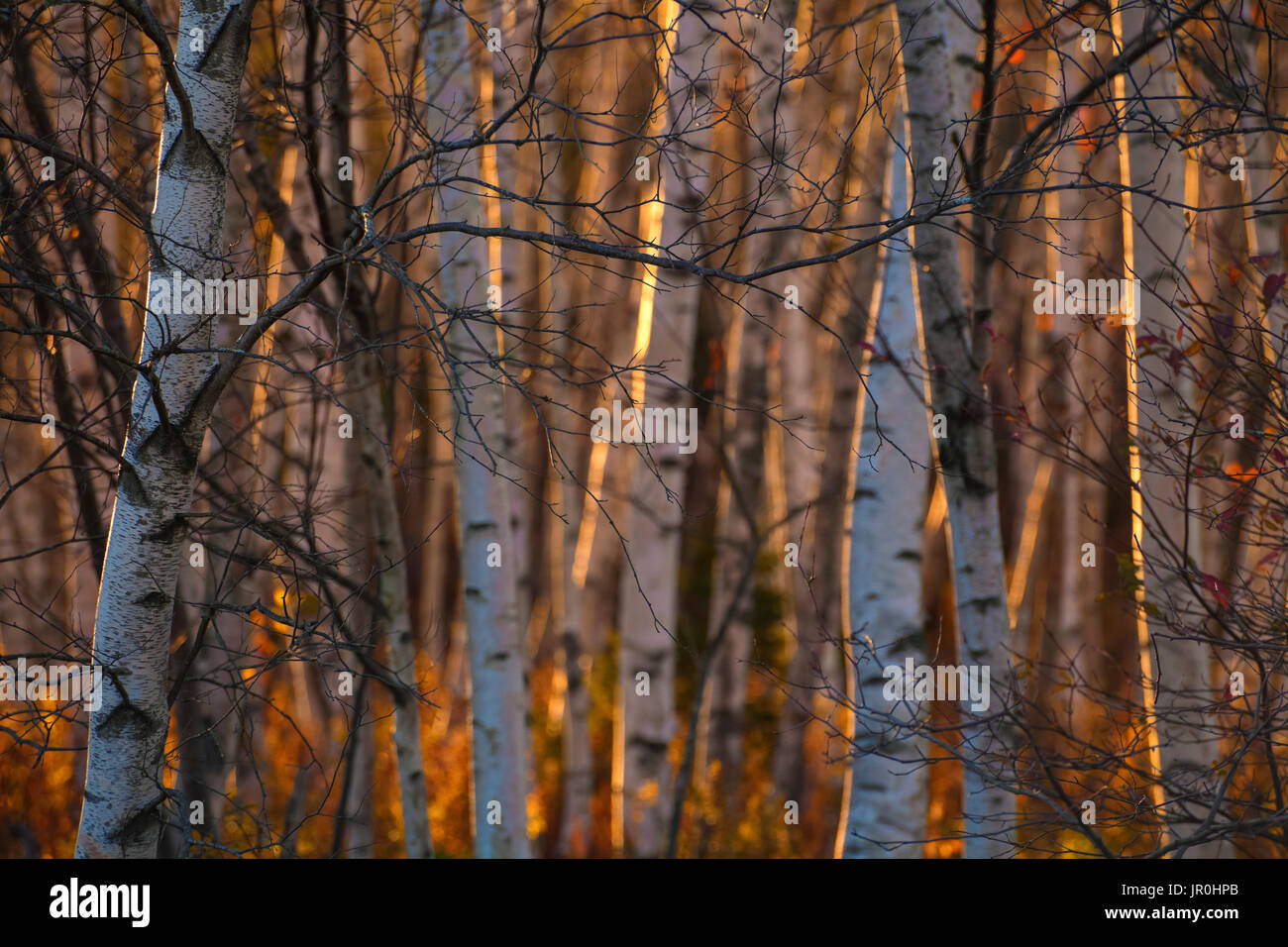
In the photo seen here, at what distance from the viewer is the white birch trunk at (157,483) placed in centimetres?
270

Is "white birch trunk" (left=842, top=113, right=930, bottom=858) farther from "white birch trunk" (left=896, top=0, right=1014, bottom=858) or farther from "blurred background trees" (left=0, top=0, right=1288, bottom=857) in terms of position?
"white birch trunk" (left=896, top=0, right=1014, bottom=858)

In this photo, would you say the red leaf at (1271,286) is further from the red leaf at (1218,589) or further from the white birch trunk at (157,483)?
the white birch trunk at (157,483)

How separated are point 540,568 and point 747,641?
710 cm

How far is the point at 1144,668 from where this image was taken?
4172 millimetres

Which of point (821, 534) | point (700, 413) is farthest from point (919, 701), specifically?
point (700, 413)

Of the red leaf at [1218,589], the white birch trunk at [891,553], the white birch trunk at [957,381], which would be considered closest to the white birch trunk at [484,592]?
the white birch trunk at [891,553]

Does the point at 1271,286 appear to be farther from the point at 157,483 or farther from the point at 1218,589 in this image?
the point at 157,483

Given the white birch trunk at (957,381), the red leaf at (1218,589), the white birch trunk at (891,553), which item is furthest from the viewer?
the white birch trunk at (891,553)

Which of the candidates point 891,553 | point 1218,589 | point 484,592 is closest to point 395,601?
point 484,592

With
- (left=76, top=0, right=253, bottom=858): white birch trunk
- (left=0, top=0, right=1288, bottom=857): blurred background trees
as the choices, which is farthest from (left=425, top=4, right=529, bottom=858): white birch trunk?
(left=76, top=0, right=253, bottom=858): white birch trunk

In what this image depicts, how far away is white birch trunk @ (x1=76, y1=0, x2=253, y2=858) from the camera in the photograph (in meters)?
2.70
